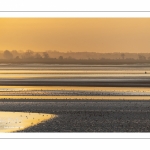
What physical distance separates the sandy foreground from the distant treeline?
1748mm

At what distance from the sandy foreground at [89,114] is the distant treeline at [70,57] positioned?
5.73ft

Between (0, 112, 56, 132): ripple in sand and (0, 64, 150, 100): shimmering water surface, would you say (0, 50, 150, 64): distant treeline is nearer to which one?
(0, 64, 150, 100): shimmering water surface

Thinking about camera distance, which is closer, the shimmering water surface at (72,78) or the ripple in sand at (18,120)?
the ripple in sand at (18,120)

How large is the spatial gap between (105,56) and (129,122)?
2.11 metres

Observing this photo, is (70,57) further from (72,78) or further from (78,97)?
(78,97)

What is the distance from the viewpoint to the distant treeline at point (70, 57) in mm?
14133

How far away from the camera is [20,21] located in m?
13.9

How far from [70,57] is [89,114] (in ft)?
6.75

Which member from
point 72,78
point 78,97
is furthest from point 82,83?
point 78,97

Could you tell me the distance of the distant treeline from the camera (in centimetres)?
1413

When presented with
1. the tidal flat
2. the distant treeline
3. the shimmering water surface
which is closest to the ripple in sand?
the tidal flat

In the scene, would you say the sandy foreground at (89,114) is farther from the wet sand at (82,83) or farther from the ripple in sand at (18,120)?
the wet sand at (82,83)

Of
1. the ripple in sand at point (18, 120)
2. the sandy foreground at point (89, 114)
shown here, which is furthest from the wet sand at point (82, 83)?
the ripple in sand at point (18, 120)
